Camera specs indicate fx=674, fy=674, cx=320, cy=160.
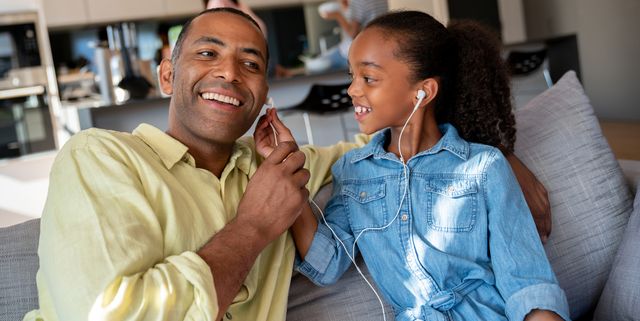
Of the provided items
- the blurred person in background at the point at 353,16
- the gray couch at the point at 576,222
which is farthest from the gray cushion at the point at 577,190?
the blurred person in background at the point at 353,16

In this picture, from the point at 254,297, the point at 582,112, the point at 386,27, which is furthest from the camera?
the point at 582,112

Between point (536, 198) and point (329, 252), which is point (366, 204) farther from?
point (536, 198)

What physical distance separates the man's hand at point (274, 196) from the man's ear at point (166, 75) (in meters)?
0.37

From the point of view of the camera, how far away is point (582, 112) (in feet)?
5.94

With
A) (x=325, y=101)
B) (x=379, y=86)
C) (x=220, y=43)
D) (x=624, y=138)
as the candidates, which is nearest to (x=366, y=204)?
(x=379, y=86)

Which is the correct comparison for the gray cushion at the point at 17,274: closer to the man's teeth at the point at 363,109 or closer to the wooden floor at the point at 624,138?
the man's teeth at the point at 363,109

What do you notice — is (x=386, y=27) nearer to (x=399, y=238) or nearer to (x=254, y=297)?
(x=399, y=238)

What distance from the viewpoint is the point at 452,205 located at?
56.5 inches

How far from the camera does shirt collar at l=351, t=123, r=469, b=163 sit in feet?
4.89

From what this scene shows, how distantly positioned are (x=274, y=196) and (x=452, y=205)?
41 centimetres

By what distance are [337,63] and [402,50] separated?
3.61 m

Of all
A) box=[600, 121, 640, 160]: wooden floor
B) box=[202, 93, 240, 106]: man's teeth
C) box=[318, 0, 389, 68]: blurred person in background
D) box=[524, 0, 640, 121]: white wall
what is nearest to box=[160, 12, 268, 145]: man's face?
box=[202, 93, 240, 106]: man's teeth

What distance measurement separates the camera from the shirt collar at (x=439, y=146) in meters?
1.49

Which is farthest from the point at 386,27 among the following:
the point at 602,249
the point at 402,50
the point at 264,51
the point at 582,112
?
the point at 602,249
